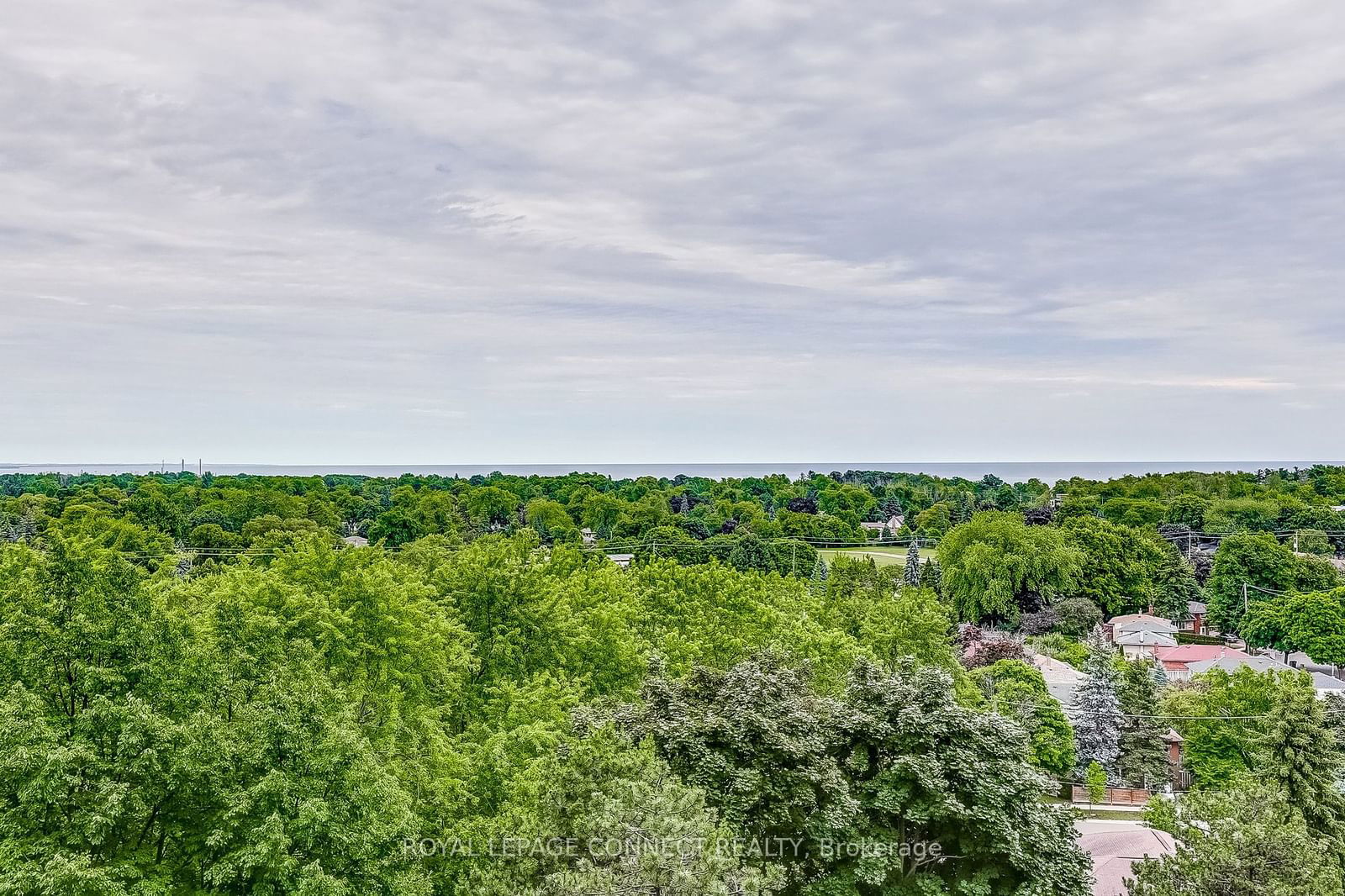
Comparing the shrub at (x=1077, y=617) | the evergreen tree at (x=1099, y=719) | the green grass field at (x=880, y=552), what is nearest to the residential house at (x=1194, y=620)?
the shrub at (x=1077, y=617)

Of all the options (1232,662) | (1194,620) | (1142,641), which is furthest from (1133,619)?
(1194,620)

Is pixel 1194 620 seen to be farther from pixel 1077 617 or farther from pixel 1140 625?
pixel 1077 617

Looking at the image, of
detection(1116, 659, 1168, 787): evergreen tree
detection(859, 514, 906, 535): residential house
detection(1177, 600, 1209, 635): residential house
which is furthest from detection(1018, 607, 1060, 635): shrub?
detection(859, 514, 906, 535): residential house

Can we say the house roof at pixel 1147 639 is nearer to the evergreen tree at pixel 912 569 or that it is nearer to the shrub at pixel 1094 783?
the evergreen tree at pixel 912 569

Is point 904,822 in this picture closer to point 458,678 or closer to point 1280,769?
point 458,678

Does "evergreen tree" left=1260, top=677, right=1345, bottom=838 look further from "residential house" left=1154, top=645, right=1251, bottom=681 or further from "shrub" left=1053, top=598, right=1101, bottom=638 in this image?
"shrub" left=1053, top=598, right=1101, bottom=638

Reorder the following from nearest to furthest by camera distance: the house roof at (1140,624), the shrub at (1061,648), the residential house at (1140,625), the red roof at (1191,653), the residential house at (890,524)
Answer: the shrub at (1061,648) → the red roof at (1191,653) → the residential house at (1140,625) → the house roof at (1140,624) → the residential house at (890,524)

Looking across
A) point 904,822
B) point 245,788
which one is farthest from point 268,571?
point 904,822
